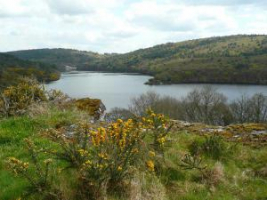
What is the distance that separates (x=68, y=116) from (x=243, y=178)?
16.9 ft

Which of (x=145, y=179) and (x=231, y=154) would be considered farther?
(x=231, y=154)

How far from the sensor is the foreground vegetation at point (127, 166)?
493 cm

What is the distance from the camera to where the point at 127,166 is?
5160 mm

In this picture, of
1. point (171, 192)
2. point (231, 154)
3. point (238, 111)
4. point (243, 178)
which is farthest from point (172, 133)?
point (238, 111)

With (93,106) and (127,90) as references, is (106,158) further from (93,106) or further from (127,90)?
(127,90)

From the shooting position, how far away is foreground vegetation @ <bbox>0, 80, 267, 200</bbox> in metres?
4.93

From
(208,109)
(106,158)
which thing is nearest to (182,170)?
(106,158)

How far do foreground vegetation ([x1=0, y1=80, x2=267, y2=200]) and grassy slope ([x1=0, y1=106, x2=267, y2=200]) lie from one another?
2 centimetres

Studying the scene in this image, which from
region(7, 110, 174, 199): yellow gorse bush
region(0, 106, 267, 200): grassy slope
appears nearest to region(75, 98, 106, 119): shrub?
region(0, 106, 267, 200): grassy slope

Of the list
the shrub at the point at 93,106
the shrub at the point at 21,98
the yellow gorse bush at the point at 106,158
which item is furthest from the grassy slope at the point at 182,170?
the shrub at the point at 93,106

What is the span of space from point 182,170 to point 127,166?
59.5 inches

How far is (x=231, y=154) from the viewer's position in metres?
7.50

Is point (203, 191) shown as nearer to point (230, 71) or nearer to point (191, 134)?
point (191, 134)

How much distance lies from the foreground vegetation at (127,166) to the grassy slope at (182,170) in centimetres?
2
